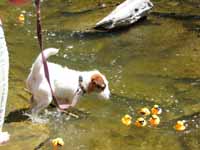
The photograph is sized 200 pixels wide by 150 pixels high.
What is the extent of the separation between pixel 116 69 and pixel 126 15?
6.74ft

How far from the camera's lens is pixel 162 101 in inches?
275

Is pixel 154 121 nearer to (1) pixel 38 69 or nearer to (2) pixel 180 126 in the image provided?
(2) pixel 180 126

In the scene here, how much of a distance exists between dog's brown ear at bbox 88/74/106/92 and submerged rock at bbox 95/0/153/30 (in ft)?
10.6

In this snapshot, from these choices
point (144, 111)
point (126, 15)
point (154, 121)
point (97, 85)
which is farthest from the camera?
point (126, 15)

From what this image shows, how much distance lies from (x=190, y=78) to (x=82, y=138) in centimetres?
238

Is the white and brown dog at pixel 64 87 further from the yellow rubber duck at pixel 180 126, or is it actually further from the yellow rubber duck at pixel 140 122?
the yellow rubber duck at pixel 180 126

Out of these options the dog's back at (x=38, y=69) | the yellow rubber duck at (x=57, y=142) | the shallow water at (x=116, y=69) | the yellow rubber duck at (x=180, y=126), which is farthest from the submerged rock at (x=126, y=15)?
the yellow rubber duck at (x=57, y=142)

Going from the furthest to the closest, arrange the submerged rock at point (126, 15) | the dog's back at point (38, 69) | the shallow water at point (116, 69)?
the submerged rock at point (126, 15) < the dog's back at point (38, 69) < the shallow water at point (116, 69)

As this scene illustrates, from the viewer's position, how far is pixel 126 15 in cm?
985

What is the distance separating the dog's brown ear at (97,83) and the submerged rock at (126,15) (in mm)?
3246

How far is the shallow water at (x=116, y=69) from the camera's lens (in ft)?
19.1

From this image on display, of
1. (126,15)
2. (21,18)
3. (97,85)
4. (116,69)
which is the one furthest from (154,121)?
(21,18)

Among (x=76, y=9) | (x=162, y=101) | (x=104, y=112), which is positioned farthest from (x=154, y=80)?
(x=76, y=9)

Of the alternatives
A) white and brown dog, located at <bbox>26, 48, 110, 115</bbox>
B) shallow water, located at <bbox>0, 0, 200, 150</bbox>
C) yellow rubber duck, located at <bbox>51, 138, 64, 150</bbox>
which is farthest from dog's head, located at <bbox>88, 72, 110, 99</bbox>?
yellow rubber duck, located at <bbox>51, 138, 64, 150</bbox>
